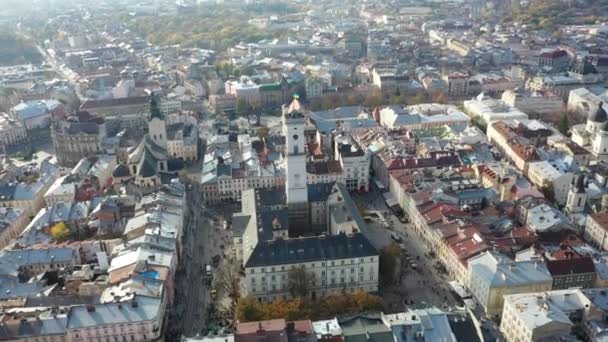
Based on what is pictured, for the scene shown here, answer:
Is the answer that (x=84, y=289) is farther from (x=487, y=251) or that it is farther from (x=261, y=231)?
(x=487, y=251)

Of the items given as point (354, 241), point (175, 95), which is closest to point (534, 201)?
point (354, 241)

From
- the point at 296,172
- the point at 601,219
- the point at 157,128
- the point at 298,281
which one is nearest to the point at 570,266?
the point at 601,219

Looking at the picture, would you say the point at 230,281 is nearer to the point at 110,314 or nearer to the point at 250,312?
the point at 250,312

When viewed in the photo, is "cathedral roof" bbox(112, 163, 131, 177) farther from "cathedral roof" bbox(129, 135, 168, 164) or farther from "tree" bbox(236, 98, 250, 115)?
"tree" bbox(236, 98, 250, 115)

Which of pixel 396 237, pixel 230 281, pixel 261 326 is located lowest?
pixel 396 237

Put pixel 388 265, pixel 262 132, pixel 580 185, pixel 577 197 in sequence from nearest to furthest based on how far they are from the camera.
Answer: pixel 388 265, pixel 577 197, pixel 580 185, pixel 262 132

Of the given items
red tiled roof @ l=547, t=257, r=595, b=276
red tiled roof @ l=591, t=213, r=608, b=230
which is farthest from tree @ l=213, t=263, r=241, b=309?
red tiled roof @ l=591, t=213, r=608, b=230

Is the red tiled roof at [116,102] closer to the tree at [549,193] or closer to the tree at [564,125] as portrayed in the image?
the tree at [549,193]
